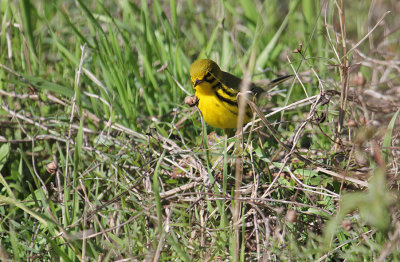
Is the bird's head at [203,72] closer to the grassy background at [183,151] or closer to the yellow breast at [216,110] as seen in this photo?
the yellow breast at [216,110]

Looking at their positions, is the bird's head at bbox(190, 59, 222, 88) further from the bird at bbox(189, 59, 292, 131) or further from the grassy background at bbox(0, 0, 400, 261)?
the grassy background at bbox(0, 0, 400, 261)

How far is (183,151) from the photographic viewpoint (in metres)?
2.57

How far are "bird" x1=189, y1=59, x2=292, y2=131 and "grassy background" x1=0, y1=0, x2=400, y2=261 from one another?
0.15 metres

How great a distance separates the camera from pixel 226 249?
7.30 feet

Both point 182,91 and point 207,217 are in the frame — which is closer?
point 207,217

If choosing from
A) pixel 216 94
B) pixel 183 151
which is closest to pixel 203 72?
pixel 216 94

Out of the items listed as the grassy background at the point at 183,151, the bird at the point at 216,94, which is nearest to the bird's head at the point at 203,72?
the bird at the point at 216,94

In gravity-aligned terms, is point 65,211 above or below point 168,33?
below

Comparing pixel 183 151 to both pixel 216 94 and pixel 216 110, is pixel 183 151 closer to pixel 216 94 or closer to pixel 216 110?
pixel 216 110

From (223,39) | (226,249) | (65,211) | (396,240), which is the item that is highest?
(223,39)

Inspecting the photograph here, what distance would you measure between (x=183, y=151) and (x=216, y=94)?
2.05 feet

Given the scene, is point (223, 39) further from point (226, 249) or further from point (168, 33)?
point (226, 249)

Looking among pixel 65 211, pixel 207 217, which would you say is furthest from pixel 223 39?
pixel 65 211

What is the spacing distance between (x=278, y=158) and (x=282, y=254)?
2.94ft
